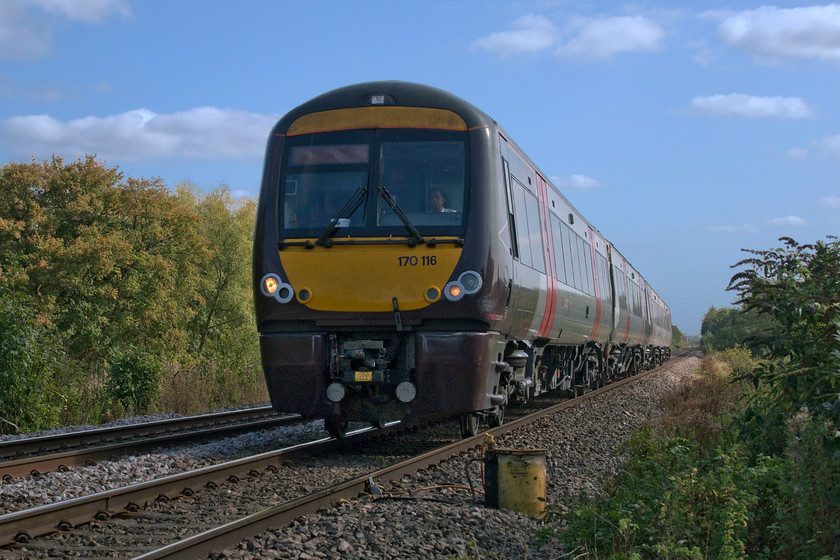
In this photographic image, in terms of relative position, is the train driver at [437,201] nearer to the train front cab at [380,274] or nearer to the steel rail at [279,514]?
the train front cab at [380,274]

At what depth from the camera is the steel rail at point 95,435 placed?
8594 millimetres

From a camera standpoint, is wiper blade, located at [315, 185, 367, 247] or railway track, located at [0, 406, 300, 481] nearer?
railway track, located at [0, 406, 300, 481]

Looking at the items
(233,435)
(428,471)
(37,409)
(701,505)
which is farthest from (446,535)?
(37,409)

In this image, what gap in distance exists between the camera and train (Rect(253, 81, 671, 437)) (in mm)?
7785

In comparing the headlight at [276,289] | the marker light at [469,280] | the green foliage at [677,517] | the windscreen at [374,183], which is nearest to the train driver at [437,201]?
the windscreen at [374,183]

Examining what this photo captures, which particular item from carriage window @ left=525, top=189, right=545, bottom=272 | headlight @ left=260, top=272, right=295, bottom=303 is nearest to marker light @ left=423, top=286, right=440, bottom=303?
headlight @ left=260, top=272, right=295, bottom=303

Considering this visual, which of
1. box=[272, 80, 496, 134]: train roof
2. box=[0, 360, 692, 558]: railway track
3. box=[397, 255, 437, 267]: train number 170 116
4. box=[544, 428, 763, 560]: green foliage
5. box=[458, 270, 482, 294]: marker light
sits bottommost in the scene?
box=[0, 360, 692, 558]: railway track

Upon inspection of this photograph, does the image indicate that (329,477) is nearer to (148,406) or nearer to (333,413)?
(333,413)

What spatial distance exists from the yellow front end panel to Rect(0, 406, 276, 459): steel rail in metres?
3.22

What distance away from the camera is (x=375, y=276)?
783cm

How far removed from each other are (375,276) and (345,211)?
698 mm

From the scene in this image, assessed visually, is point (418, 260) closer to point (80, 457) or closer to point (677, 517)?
point (80, 457)

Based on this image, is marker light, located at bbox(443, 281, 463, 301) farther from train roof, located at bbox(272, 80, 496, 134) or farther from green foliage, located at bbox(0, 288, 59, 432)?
green foliage, located at bbox(0, 288, 59, 432)

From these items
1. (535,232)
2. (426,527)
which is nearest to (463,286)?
(535,232)
